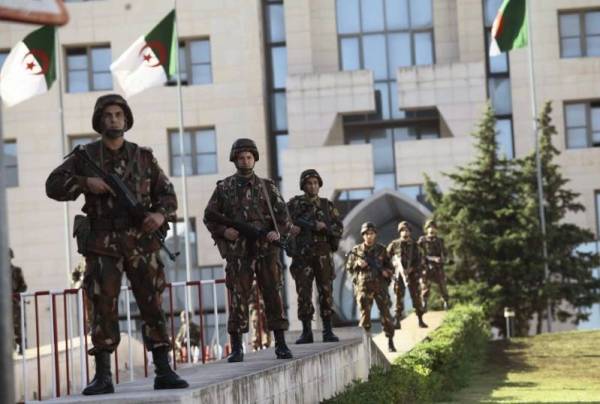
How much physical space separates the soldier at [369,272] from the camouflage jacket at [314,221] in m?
5.25

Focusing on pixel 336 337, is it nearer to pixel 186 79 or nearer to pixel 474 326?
pixel 474 326

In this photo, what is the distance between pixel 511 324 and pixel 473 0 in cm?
1186

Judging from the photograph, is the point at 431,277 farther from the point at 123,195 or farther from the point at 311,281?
the point at 123,195

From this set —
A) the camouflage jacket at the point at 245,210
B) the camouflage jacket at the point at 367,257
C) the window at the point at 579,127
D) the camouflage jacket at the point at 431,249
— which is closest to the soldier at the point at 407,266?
the camouflage jacket at the point at 431,249

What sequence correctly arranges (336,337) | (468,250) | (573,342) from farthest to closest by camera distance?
(468,250) < (573,342) < (336,337)

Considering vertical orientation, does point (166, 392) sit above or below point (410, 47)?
below

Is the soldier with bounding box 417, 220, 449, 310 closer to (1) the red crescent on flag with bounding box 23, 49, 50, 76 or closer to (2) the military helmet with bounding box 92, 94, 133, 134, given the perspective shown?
(1) the red crescent on flag with bounding box 23, 49, 50, 76

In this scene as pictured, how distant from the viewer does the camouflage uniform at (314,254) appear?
13305 millimetres

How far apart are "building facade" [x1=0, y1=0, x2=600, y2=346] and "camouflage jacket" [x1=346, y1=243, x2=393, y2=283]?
25.1 m

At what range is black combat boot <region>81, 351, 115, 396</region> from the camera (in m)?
8.00

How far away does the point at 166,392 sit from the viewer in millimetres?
7633

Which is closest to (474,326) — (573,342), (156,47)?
(573,342)

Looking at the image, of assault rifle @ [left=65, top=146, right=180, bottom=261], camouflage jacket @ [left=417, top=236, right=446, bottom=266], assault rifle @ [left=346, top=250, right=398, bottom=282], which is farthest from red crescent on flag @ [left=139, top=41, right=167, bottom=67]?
assault rifle @ [left=65, top=146, right=180, bottom=261]

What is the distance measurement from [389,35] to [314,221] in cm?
3355
